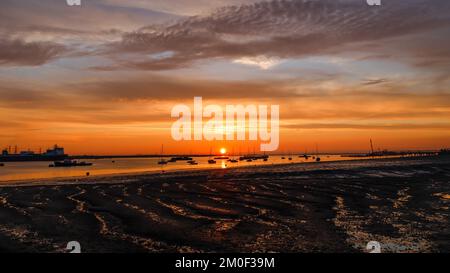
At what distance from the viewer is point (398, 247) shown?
561 inches

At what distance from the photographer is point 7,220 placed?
2130 centimetres

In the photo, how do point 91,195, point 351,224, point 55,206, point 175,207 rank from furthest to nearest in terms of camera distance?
1. point 91,195
2. point 55,206
3. point 175,207
4. point 351,224

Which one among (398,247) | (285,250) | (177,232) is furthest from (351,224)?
(177,232)

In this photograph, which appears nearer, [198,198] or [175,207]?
[175,207]

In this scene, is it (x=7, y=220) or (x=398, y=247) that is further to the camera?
(x=7, y=220)

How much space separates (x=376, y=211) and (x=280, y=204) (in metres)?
6.17
